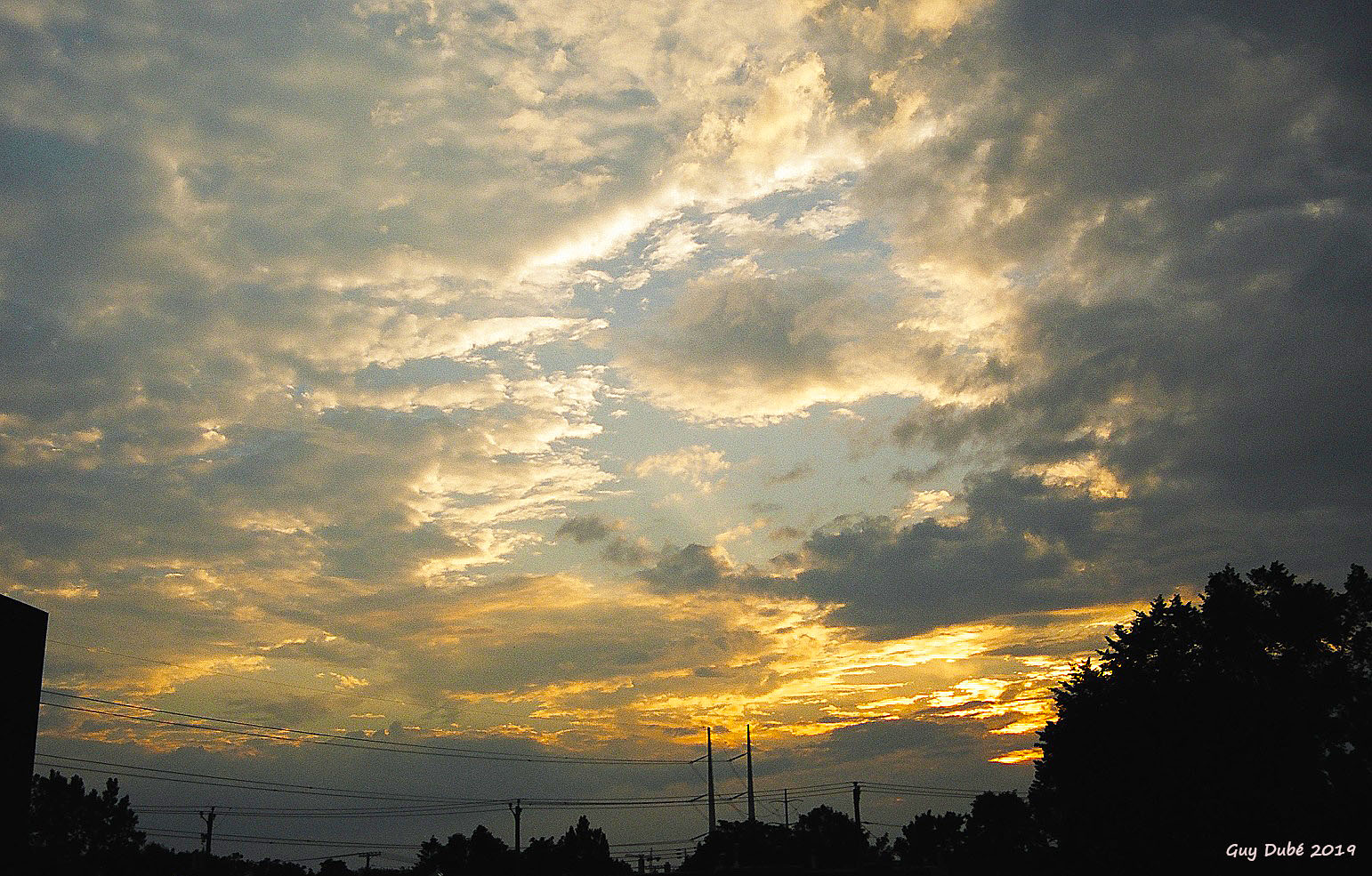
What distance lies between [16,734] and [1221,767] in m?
65.8

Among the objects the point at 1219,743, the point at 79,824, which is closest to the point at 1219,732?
the point at 1219,743

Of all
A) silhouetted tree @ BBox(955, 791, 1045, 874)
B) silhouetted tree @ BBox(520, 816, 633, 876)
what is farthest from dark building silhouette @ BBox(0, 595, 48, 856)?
silhouetted tree @ BBox(520, 816, 633, 876)

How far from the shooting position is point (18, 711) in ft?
96.0

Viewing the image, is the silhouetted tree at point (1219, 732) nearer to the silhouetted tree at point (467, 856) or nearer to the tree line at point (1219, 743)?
the tree line at point (1219, 743)

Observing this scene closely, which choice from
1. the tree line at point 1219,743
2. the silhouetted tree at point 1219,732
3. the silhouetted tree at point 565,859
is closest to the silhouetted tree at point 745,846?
the silhouetted tree at point 565,859

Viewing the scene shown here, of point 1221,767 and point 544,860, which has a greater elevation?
point 1221,767

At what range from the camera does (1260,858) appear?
6166 centimetres

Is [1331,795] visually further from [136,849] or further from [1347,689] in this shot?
[136,849]

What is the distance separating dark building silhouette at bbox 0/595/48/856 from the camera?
28.7 metres

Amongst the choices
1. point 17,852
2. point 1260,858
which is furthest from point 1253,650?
point 17,852

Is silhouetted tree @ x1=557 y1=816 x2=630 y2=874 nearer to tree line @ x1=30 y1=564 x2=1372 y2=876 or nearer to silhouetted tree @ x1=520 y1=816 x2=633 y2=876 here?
silhouetted tree @ x1=520 y1=816 x2=633 y2=876

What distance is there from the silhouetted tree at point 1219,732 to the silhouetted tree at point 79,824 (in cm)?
11369

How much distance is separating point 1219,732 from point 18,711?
66.5 m

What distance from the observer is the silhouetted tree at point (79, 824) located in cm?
12988
